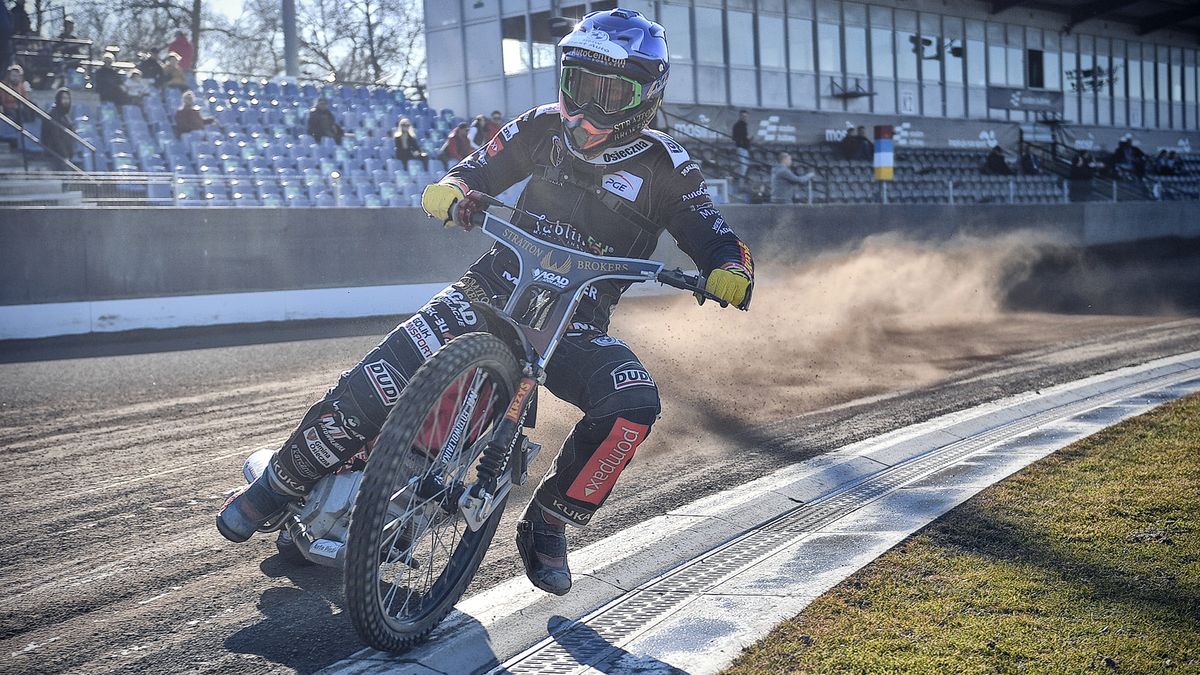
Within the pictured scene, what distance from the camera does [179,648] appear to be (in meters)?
4.09

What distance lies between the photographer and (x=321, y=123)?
2028cm

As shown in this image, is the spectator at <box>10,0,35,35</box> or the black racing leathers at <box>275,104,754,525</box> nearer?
the black racing leathers at <box>275,104,754,525</box>

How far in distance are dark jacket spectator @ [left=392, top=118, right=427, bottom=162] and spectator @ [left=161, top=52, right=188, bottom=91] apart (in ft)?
12.6

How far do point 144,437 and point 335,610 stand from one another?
158 inches

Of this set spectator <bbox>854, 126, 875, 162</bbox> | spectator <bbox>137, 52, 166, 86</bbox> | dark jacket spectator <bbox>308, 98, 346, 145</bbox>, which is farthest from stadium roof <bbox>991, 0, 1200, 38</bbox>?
spectator <bbox>137, 52, 166, 86</bbox>

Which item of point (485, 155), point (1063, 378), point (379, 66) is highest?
point (379, 66)

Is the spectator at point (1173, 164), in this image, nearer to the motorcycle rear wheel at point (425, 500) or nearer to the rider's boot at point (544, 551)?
the rider's boot at point (544, 551)

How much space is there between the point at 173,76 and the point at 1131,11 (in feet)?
136

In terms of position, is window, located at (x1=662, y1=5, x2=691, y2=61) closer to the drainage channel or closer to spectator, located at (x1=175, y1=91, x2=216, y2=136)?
spectator, located at (x1=175, y1=91, x2=216, y2=136)

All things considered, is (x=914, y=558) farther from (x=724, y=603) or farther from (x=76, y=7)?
(x=76, y=7)

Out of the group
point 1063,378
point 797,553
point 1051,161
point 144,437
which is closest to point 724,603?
point 797,553

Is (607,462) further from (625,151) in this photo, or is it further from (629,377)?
(625,151)

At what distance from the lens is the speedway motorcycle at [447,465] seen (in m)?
3.74

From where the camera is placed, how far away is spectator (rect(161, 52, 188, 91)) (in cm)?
1998
